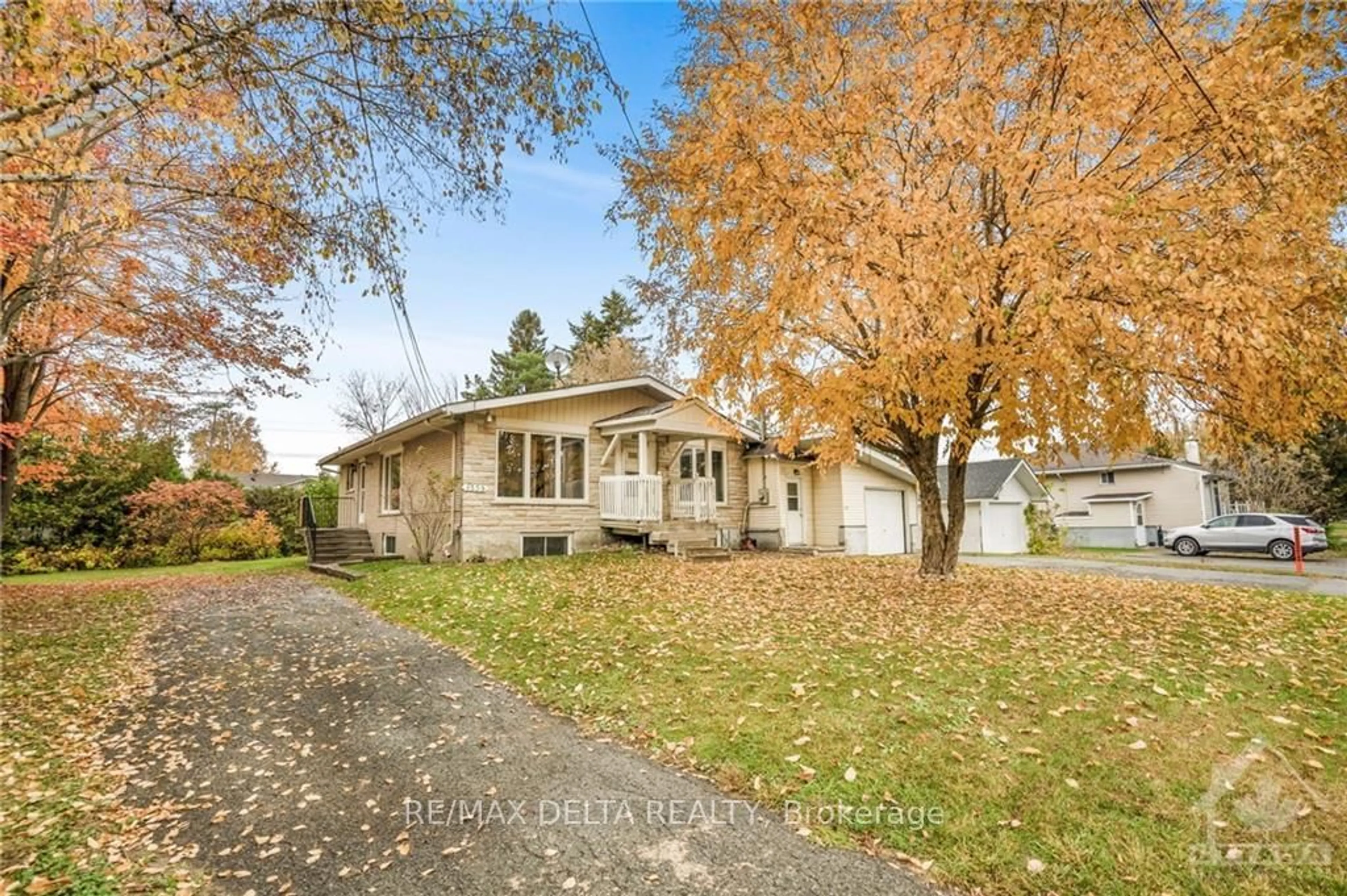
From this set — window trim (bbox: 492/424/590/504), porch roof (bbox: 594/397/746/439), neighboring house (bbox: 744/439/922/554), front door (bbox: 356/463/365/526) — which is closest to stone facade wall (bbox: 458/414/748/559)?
window trim (bbox: 492/424/590/504)

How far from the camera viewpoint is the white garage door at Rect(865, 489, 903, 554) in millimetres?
19969

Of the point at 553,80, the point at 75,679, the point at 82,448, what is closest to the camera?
the point at 553,80

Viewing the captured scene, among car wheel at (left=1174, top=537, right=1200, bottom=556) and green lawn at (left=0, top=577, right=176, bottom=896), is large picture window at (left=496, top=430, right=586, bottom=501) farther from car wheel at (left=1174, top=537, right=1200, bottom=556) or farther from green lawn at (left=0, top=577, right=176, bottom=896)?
car wheel at (left=1174, top=537, right=1200, bottom=556)

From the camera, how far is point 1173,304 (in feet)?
18.9

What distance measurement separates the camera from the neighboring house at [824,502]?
731 inches

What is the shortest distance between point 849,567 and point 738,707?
885cm

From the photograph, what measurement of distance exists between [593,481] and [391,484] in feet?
20.5

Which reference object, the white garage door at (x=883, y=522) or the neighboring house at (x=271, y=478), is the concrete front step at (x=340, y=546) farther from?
the neighboring house at (x=271, y=478)

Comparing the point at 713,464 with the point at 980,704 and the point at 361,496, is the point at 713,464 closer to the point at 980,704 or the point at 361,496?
the point at 361,496

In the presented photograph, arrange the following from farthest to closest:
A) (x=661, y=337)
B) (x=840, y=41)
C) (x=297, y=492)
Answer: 1. (x=297, y=492)
2. (x=661, y=337)
3. (x=840, y=41)

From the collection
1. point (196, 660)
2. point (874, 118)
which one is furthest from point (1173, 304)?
point (196, 660)

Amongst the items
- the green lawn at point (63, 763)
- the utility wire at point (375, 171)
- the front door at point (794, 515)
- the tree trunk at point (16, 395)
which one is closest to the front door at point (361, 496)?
the tree trunk at point (16, 395)

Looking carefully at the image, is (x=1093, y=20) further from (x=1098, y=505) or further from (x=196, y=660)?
(x=1098, y=505)

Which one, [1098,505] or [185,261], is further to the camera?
[1098,505]
